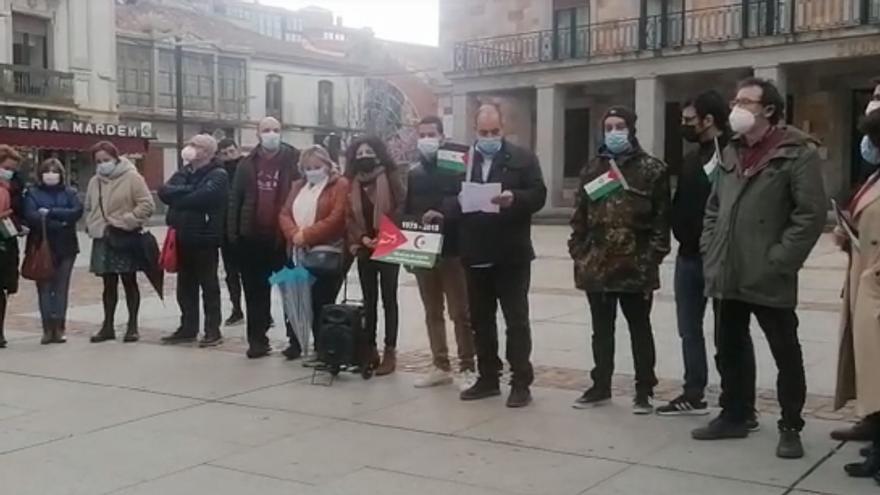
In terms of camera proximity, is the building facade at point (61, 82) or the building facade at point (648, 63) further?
the building facade at point (61, 82)

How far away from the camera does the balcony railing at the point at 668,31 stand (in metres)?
27.8

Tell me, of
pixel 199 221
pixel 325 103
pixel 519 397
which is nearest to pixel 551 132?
pixel 199 221

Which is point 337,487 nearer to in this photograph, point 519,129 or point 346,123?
point 519,129

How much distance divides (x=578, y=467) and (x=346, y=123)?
56.4 metres

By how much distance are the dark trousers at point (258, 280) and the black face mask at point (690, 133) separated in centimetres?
389

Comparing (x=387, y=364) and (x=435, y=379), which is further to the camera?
(x=387, y=364)

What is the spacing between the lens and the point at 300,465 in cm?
583

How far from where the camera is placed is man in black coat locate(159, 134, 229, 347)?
975 centimetres

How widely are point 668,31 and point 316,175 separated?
24.1 meters

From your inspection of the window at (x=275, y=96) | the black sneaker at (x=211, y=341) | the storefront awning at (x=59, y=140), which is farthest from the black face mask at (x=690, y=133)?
the window at (x=275, y=96)

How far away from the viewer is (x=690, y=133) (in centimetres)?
669

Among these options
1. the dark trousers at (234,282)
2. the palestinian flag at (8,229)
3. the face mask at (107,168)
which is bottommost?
the dark trousers at (234,282)

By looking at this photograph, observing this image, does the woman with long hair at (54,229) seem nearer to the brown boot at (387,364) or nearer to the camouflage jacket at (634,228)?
the brown boot at (387,364)

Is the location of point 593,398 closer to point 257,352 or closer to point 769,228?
point 769,228
